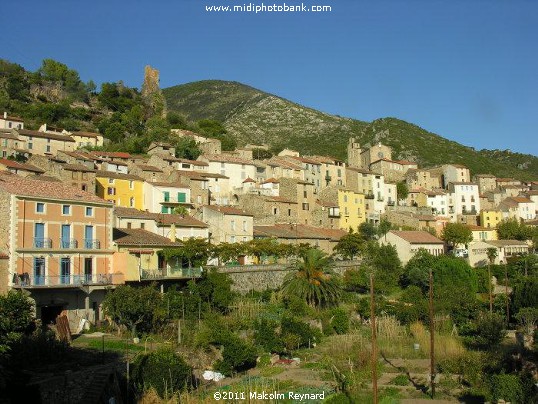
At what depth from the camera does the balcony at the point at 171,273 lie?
128 ft

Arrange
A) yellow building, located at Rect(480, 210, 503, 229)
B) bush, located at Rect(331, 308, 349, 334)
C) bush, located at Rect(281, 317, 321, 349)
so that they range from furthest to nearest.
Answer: yellow building, located at Rect(480, 210, 503, 229) → bush, located at Rect(331, 308, 349, 334) → bush, located at Rect(281, 317, 321, 349)

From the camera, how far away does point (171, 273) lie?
134 feet

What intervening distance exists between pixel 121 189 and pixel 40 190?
2743cm

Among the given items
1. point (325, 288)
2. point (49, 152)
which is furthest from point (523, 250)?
point (49, 152)

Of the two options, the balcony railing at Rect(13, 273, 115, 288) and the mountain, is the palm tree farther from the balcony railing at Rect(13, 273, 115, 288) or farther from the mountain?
the mountain

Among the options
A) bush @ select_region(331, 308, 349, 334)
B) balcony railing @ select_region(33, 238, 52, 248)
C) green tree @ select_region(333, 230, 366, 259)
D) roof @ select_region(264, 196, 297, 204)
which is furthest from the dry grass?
roof @ select_region(264, 196, 297, 204)

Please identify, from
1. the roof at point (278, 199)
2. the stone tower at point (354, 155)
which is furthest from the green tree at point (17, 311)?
the stone tower at point (354, 155)

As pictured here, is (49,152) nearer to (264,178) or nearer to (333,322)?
(264,178)

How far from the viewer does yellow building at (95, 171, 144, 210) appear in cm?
6119

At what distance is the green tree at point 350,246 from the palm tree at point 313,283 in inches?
Result: 530

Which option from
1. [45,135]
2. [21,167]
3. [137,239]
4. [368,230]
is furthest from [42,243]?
[45,135]

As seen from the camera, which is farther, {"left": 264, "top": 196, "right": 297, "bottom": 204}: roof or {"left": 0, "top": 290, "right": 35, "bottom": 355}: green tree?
{"left": 264, "top": 196, "right": 297, "bottom": 204}: roof

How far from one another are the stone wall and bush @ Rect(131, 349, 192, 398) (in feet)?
60.6

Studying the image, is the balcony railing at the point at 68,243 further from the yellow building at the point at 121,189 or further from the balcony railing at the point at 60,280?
the yellow building at the point at 121,189
